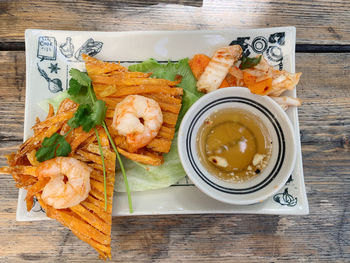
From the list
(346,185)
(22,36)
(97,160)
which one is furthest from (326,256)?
(22,36)

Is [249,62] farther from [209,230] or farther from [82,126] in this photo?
[209,230]

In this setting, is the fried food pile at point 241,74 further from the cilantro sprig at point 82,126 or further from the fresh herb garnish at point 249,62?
the cilantro sprig at point 82,126

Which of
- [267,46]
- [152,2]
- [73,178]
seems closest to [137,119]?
[73,178]

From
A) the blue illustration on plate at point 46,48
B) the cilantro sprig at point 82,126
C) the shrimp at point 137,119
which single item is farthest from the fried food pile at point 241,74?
the blue illustration on plate at point 46,48

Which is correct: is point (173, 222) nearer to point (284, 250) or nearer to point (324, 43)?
point (284, 250)

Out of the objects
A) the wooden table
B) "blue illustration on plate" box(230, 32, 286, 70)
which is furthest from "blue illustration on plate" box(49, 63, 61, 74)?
"blue illustration on plate" box(230, 32, 286, 70)

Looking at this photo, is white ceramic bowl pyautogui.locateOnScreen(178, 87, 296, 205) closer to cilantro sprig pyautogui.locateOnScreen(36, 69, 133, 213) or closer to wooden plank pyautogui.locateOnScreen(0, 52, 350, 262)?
cilantro sprig pyautogui.locateOnScreen(36, 69, 133, 213)
